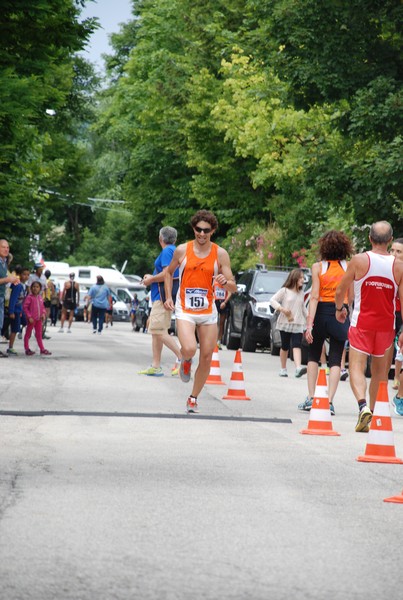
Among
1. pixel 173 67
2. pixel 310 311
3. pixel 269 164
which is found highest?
pixel 173 67

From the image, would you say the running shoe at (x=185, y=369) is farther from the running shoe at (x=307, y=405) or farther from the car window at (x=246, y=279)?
the car window at (x=246, y=279)

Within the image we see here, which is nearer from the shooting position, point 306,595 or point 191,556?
point 306,595

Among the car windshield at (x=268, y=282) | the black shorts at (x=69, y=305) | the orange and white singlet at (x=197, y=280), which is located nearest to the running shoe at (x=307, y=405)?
the orange and white singlet at (x=197, y=280)

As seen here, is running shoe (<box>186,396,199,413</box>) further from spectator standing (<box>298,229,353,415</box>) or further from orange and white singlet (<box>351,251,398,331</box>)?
orange and white singlet (<box>351,251,398,331</box>)

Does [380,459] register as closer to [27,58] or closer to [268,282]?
[27,58]

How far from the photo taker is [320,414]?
41.4 feet

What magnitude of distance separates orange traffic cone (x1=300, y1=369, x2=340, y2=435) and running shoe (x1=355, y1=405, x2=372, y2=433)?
0.26 m

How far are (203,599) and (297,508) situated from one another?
2570 mm

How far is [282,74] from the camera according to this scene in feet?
99.0

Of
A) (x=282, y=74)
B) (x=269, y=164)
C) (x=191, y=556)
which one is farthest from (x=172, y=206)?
(x=191, y=556)

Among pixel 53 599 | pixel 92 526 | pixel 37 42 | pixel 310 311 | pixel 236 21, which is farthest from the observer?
pixel 236 21

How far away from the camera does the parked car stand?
31750mm

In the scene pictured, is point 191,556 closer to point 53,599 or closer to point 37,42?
point 53,599

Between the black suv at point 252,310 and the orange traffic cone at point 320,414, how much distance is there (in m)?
18.7
